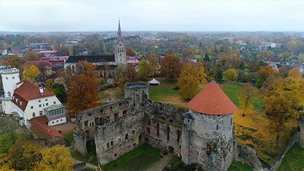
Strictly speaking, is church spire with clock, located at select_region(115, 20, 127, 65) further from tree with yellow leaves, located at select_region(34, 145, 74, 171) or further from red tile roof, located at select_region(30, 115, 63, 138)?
tree with yellow leaves, located at select_region(34, 145, 74, 171)

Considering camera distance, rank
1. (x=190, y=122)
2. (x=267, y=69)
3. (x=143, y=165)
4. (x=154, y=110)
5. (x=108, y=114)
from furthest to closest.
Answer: (x=267, y=69), (x=154, y=110), (x=108, y=114), (x=143, y=165), (x=190, y=122)

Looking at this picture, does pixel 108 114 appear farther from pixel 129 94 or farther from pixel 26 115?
pixel 26 115

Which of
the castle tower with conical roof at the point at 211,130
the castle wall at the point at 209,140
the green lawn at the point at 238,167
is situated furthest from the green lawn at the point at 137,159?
the green lawn at the point at 238,167

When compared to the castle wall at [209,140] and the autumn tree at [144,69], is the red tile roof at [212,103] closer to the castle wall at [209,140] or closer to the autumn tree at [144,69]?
the castle wall at [209,140]

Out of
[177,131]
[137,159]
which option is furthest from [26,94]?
[177,131]

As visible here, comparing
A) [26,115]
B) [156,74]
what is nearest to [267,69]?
[156,74]

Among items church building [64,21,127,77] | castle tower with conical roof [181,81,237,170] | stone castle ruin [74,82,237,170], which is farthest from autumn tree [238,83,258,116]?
church building [64,21,127,77]

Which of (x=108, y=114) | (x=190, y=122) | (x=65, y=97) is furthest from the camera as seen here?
(x=65, y=97)
